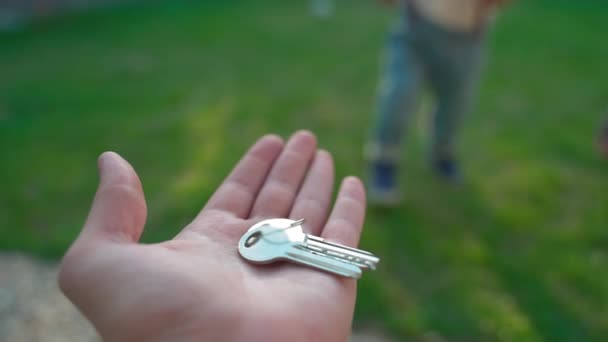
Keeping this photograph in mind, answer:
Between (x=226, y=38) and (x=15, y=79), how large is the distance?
5.25 feet

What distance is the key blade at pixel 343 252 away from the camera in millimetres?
1030

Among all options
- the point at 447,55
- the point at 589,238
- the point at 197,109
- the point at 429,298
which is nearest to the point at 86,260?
the point at 429,298

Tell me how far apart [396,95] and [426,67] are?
0.59 ft

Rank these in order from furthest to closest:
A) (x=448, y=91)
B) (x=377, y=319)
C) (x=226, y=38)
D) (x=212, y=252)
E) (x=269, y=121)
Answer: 1. (x=226, y=38)
2. (x=269, y=121)
3. (x=448, y=91)
4. (x=377, y=319)
5. (x=212, y=252)

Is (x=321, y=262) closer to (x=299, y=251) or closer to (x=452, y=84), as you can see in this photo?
(x=299, y=251)

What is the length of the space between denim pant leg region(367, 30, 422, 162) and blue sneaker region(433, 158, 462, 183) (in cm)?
33

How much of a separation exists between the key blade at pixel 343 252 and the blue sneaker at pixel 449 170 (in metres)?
1.45

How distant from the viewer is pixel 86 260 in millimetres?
898

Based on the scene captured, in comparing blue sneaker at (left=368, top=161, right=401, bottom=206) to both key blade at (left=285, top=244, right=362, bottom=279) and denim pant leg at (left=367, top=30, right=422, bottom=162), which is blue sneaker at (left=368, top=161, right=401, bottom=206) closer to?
denim pant leg at (left=367, top=30, right=422, bottom=162)

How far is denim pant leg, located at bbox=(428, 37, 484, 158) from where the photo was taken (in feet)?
6.77

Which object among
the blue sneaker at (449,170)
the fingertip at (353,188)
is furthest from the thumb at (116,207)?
the blue sneaker at (449,170)

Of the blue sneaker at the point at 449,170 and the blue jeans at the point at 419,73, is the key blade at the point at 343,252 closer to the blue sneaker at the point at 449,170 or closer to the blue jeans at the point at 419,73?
the blue jeans at the point at 419,73

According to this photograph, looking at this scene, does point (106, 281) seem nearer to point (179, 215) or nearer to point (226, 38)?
point (179, 215)

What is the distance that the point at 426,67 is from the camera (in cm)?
214
